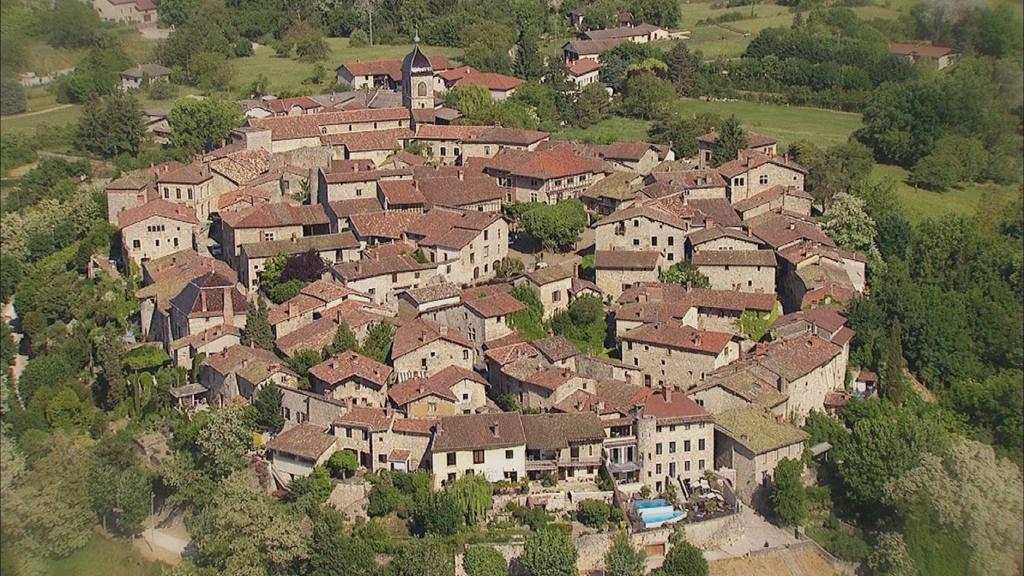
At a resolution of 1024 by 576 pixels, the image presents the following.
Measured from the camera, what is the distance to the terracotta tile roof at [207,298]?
920 inches

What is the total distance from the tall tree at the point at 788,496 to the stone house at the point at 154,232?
15390mm

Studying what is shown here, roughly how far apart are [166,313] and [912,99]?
20593 mm

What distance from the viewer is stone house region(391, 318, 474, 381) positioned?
22.2 m

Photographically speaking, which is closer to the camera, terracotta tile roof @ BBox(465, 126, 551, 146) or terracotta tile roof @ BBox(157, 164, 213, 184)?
terracotta tile roof @ BBox(157, 164, 213, 184)

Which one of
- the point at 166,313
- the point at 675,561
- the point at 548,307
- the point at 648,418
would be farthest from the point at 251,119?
the point at 675,561

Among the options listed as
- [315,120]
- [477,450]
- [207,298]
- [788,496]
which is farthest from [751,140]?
[207,298]

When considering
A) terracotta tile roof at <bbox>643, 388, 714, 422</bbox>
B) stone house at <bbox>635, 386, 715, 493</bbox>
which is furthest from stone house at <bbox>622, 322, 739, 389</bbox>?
stone house at <bbox>635, 386, 715, 493</bbox>

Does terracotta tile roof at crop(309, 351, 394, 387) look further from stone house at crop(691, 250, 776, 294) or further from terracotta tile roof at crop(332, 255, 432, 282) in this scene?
stone house at crop(691, 250, 776, 294)

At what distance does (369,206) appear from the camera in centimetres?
2761

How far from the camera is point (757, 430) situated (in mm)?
→ 21062

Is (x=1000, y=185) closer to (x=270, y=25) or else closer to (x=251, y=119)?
(x=251, y=119)

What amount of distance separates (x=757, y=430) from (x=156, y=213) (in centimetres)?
1528

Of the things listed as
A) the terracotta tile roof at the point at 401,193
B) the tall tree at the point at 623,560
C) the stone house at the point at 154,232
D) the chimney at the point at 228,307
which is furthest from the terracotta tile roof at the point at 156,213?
the tall tree at the point at 623,560

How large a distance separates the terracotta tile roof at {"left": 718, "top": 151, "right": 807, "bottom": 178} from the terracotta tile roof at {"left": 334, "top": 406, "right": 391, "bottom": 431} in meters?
12.9
